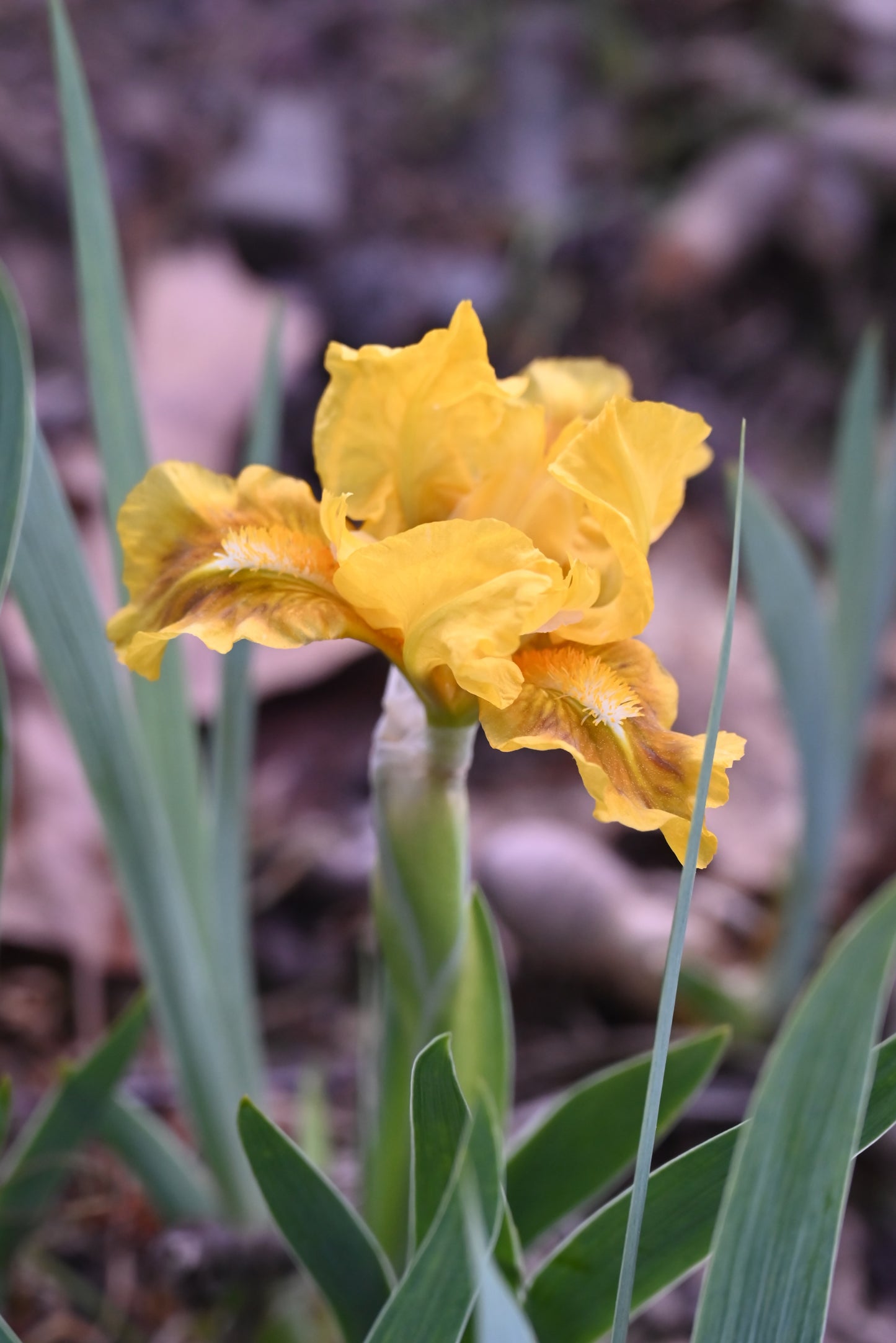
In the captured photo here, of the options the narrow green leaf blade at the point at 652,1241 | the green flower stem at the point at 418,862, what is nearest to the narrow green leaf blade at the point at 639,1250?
the narrow green leaf blade at the point at 652,1241

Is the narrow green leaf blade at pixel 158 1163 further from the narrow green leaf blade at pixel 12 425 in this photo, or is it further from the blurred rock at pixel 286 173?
the blurred rock at pixel 286 173

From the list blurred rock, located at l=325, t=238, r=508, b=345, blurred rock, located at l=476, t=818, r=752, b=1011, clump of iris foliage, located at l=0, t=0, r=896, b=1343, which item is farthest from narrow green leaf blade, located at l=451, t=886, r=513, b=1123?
blurred rock, located at l=325, t=238, r=508, b=345

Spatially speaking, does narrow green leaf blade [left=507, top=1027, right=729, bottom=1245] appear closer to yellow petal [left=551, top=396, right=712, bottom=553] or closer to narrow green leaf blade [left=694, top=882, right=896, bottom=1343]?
narrow green leaf blade [left=694, top=882, right=896, bottom=1343]

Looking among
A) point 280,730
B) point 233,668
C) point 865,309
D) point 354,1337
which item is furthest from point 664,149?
point 354,1337

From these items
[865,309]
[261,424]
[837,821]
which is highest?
[261,424]

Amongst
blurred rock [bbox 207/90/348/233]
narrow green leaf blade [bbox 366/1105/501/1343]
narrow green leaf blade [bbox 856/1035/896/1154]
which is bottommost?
narrow green leaf blade [bbox 366/1105/501/1343]

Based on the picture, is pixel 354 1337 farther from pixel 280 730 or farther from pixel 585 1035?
pixel 280 730
